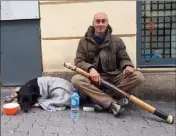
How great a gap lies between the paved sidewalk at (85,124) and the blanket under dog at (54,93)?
11 centimetres

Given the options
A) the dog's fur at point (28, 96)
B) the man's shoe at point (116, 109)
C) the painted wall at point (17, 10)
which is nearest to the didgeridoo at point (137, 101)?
the man's shoe at point (116, 109)

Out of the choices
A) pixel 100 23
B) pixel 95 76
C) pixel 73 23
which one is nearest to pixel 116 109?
pixel 95 76

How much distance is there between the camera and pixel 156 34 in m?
5.46

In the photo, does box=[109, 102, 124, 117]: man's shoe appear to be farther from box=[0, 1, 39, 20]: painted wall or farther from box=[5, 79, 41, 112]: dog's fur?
box=[0, 1, 39, 20]: painted wall

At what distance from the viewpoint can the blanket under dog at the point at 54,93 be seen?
15.4 feet

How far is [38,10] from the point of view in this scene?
532 centimetres

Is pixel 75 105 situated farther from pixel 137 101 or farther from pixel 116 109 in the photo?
pixel 137 101

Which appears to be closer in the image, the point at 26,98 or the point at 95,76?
the point at 95,76

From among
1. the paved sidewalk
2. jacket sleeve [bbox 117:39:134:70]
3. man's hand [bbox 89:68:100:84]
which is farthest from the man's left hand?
the paved sidewalk

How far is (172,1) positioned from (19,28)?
2527 millimetres

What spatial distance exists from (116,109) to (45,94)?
3.55ft

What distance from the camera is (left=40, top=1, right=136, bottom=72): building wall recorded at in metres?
5.22

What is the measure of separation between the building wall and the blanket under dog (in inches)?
22.5

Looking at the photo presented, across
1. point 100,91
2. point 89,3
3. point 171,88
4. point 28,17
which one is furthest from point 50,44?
point 171,88
